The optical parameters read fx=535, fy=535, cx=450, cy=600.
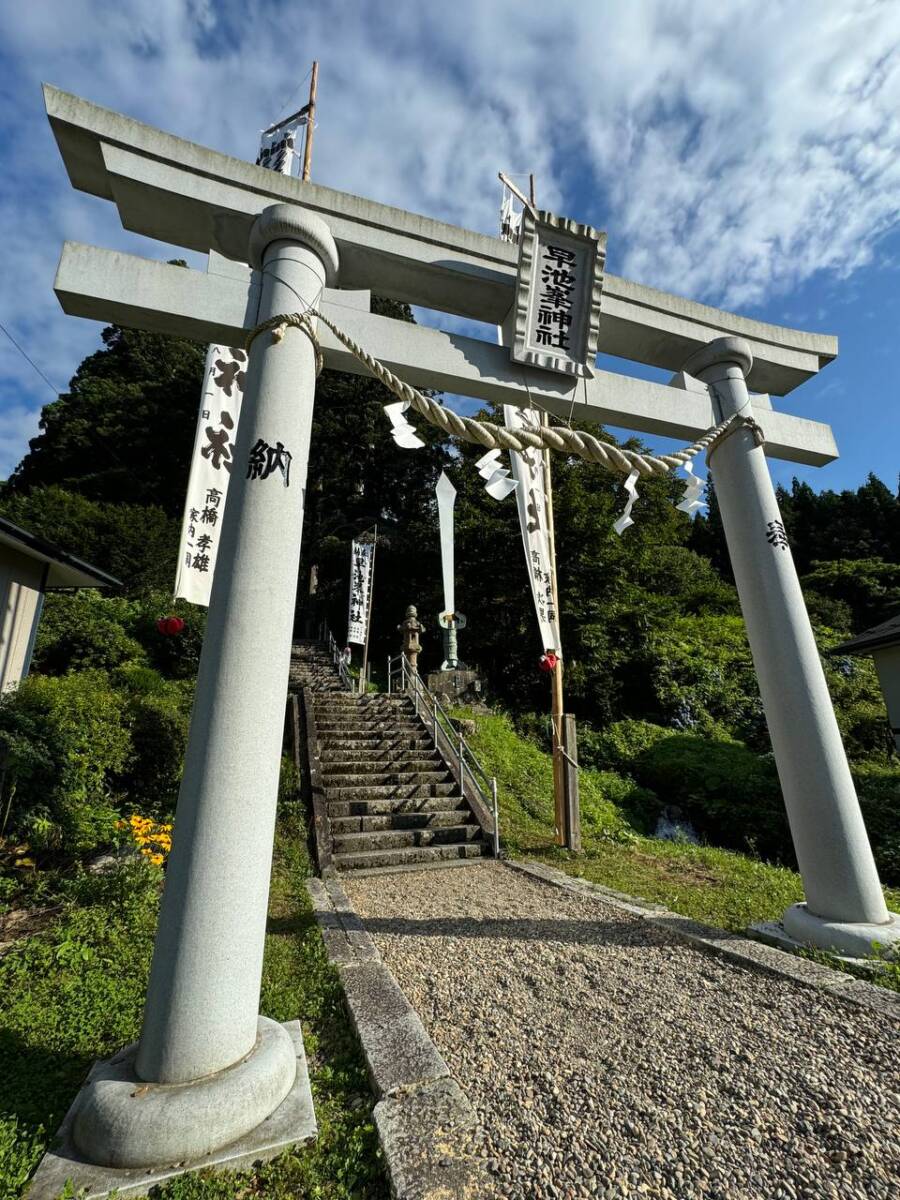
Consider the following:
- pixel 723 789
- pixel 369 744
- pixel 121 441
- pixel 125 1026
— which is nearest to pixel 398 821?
pixel 369 744

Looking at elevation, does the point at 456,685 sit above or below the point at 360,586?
below

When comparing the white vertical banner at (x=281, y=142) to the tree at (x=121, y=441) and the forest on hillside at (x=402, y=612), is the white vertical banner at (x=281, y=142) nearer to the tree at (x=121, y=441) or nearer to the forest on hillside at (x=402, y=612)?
the forest on hillside at (x=402, y=612)

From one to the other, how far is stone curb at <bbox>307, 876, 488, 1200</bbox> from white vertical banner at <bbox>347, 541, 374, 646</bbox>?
1364cm

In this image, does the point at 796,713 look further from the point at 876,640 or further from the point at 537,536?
the point at 876,640

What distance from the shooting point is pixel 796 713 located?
3.89 m

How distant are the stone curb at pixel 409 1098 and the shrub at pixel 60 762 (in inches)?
135

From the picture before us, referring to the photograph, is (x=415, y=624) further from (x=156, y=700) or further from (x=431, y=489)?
(x=431, y=489)

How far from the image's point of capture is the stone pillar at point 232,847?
1.90m

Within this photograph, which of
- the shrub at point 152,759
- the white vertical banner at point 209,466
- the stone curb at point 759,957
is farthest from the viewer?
the shrub at point 152,759

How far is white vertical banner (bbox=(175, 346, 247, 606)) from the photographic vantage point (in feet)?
14.6

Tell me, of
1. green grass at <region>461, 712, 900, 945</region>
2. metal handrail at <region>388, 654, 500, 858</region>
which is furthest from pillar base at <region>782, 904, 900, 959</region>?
metal handrail at <region>388, 654, 500, 858</region>

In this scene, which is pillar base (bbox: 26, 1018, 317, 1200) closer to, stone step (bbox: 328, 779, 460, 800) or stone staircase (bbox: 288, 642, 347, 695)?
stone step (bbox: 328, 779, 460, 800)

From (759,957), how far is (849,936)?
0.57m

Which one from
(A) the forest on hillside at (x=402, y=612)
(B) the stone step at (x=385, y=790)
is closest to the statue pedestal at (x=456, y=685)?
(A) the forest on hillside at (x=402, y=612)
